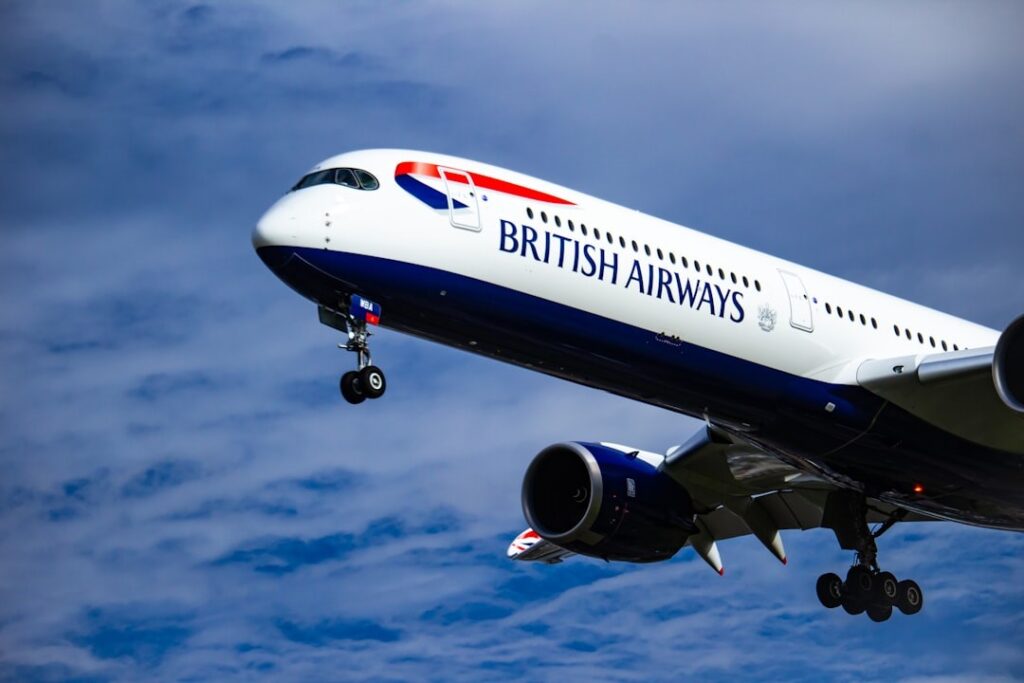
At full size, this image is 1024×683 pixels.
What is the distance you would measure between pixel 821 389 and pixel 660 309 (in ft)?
10.6

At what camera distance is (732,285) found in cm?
2895

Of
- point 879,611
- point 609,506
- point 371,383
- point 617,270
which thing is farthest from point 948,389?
point 371,383

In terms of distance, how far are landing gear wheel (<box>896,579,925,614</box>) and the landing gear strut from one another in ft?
38.2

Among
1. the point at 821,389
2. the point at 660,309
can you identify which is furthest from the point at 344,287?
the point at 821,389

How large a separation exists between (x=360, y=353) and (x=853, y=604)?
36.9 feet

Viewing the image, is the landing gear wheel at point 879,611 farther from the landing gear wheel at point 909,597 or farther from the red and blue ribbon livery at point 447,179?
the red and blue ribbon livery at point 447,179

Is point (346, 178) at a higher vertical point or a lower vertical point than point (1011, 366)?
higher

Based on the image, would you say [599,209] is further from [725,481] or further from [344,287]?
[725,481]

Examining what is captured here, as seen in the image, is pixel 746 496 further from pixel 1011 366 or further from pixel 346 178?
pixel 346 178

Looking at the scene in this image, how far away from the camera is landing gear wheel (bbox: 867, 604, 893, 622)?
3275cm

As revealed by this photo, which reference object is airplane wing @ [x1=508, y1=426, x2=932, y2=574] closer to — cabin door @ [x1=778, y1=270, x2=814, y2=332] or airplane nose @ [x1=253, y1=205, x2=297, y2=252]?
cabin door @ [x1=778, y1=270, x2=814, y2=332]

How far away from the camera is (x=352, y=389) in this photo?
26250 mm

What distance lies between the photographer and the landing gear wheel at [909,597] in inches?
1294

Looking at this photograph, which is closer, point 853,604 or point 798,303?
point 798,303
